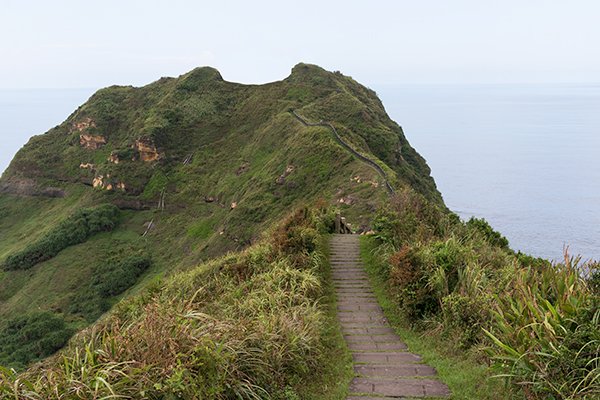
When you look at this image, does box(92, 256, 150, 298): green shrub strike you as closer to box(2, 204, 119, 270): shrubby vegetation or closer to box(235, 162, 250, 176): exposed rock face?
box(2, 204, 119, 270): shrubby vegetation

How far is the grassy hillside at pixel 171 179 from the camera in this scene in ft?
131

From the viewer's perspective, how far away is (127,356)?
4898 millimetres

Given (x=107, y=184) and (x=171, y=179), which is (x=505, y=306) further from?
(x=107, y=184)

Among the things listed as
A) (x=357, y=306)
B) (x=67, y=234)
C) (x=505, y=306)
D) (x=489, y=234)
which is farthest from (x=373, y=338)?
(x=67, y=234)

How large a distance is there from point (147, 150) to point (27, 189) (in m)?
21.4

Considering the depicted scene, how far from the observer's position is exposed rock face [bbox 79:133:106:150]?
69.8 meters

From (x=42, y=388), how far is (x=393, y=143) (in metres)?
50.8

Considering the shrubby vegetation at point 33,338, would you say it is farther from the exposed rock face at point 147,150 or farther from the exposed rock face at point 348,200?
the exposed rock face at point 147,150

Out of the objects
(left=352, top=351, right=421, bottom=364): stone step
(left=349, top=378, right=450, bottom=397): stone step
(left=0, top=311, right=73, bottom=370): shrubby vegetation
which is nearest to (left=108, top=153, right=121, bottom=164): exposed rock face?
(left=0, top=311, right=73, bottom=370): shrubby vegetation

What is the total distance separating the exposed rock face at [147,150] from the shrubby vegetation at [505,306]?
54.3m

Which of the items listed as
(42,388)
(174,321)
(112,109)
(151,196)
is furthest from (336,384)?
(112,109)

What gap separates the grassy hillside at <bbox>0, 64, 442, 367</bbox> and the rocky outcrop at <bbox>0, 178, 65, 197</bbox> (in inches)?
7.7

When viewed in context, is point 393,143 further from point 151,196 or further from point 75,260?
point 75,260

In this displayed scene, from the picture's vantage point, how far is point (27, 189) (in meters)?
67.6
